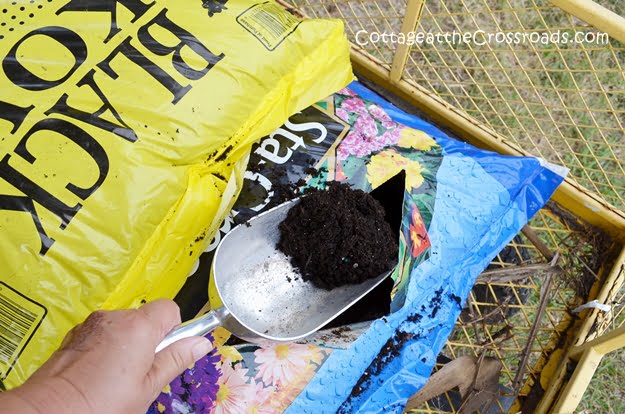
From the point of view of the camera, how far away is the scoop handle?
0.60m

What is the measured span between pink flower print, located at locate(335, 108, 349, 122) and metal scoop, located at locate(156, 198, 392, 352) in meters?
0.19

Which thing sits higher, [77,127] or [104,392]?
[77,127]

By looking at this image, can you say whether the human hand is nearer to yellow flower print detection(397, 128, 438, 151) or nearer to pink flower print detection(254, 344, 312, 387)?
pink flower print detection(254, 344, 312, 387)

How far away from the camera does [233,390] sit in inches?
30.5

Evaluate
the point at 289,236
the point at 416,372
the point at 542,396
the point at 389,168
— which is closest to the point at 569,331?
the point at 542,396

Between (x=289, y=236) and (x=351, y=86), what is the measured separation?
1.13 ft

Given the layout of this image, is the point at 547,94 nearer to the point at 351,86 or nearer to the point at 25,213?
the point at 351,86

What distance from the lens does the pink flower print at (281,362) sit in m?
0.78

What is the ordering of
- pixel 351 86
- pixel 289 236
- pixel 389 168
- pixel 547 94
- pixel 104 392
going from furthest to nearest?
pixel 547 94, pixel 351 86, pixel 389 168, pixel 289 236, pixel 104 392

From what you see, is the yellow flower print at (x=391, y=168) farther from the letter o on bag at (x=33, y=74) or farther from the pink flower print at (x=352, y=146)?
the letter o on bag at (x=33, y=74)

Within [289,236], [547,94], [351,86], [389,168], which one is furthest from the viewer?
[547,94]

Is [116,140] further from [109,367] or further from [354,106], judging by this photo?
[354,106]

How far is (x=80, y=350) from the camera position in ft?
1.52

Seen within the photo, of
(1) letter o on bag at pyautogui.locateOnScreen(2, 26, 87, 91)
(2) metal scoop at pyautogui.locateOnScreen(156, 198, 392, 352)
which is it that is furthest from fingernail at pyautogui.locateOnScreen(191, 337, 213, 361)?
(1) letter o on bag at pyautogui.locateOnScreen(2, 26, 87, 91)
